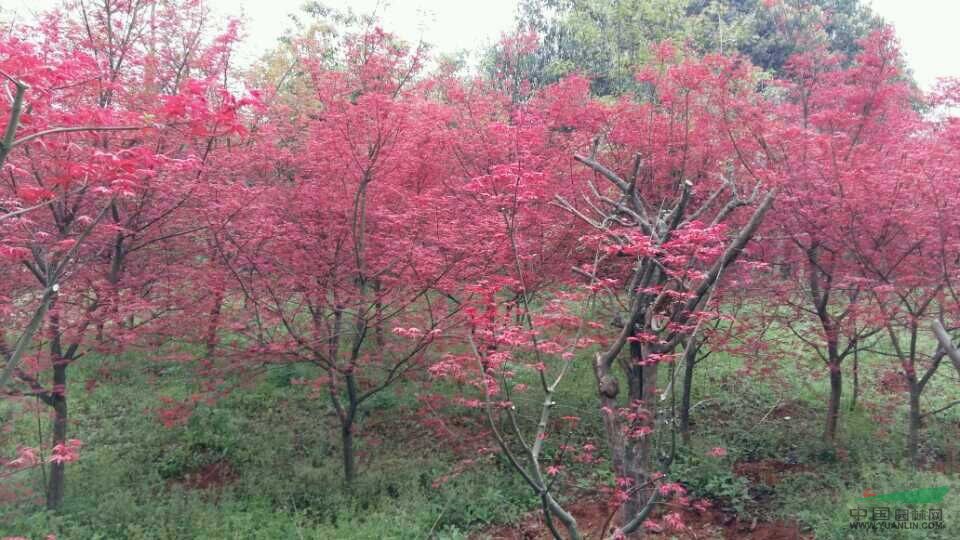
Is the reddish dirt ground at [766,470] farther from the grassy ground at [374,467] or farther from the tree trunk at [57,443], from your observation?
the tree trunk at [57,443]

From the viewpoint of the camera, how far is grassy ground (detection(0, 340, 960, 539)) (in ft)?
20.3

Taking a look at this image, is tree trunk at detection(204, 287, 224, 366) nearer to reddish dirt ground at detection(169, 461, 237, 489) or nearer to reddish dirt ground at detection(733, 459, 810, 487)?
reddish dirt ground at detection(169, 461, 237, 489)

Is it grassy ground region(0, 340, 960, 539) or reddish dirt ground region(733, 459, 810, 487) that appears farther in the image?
reddish dirt ground region(733, 459, 810, 487)

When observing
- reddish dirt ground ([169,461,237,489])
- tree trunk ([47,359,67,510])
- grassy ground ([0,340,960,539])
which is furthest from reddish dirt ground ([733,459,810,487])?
tree trunk ([47,359,67,510])

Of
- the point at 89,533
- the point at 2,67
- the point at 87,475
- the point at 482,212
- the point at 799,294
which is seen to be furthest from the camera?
the point at 799,294

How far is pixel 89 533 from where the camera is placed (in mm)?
5949

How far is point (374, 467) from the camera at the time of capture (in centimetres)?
747

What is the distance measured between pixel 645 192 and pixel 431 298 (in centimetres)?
321

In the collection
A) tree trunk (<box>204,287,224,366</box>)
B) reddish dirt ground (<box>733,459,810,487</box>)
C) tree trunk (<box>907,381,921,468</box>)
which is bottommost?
reddish dirt ground (<box>733,459,810,487</box>)

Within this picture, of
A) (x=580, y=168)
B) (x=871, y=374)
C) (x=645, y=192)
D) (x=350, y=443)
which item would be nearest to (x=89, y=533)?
(x=350, y=443)

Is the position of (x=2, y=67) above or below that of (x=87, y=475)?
above

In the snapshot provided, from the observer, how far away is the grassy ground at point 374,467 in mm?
6180

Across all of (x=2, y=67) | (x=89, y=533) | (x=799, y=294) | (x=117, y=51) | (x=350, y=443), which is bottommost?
(x=89, y=533)

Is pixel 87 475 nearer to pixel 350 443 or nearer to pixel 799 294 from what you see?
pixel 350 443
